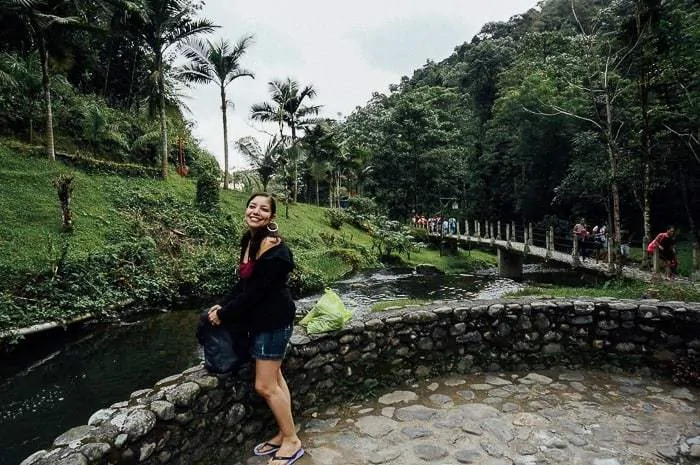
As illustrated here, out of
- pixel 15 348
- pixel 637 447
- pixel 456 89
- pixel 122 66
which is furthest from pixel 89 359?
pixel 456 89

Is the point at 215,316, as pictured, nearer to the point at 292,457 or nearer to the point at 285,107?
the point at 292,457

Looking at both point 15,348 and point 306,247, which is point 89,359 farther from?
point 306,247

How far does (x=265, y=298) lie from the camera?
285 cm

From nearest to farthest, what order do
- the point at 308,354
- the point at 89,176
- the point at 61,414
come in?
the point at 308,354 < the point at 61,414 < the point at 89,176

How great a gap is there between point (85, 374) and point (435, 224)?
26.7 metres

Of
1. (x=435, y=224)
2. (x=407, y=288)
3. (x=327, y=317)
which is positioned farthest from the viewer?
(x=435, y=224)

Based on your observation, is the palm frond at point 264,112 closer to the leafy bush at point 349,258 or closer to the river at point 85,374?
the leafy bush at point 349,258

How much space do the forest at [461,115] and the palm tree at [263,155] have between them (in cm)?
11

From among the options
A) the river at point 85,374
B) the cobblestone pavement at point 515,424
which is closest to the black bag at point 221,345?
the cobblestone pavement at point 515,424

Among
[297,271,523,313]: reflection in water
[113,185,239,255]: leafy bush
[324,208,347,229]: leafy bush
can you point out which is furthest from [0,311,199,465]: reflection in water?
[324,208,347,229]: leafy bush

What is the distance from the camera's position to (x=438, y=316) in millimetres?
4504

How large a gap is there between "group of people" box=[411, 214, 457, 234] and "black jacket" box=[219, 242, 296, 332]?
1013 inches

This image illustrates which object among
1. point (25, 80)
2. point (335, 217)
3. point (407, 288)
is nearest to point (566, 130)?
point (335, 217)

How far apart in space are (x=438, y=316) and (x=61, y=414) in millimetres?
5371
